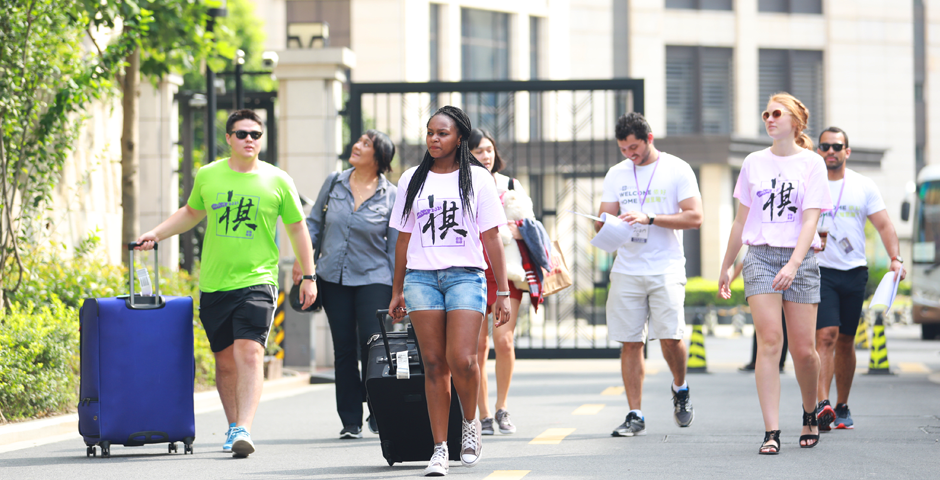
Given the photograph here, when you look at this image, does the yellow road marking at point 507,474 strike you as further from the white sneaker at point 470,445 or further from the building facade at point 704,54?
the building facade at point 704,54

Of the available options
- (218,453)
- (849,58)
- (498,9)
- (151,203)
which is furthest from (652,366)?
(849,58)

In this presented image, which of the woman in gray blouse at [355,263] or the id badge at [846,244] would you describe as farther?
the id badge at [846,244]

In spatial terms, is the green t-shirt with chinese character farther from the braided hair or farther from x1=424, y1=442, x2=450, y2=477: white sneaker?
x1=424, y1=442, x2=450, y2=477: white sneaker

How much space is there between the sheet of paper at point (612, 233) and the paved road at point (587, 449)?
123 centimetres

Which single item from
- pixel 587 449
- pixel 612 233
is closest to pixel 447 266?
pixel 587 449

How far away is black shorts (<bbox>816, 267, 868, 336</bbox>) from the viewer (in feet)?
26.3

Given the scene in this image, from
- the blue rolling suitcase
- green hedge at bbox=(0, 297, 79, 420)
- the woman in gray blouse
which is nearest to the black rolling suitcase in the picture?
the blue rolling suitcase

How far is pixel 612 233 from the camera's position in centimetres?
774

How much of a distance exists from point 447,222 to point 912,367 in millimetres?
11500

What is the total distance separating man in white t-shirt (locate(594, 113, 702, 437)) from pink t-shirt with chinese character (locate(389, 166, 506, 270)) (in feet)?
6.01

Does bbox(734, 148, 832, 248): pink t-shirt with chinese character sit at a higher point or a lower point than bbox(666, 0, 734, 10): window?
lower

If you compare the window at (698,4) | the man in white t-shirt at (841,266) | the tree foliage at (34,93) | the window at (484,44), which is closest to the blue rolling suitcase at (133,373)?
the tree foliage at (34,93)

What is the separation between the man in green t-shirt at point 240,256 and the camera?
7.11 meters

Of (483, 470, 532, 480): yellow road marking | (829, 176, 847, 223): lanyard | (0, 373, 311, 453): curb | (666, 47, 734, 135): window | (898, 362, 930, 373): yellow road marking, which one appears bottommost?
(898, 362, 930, 373): yellow road marking
